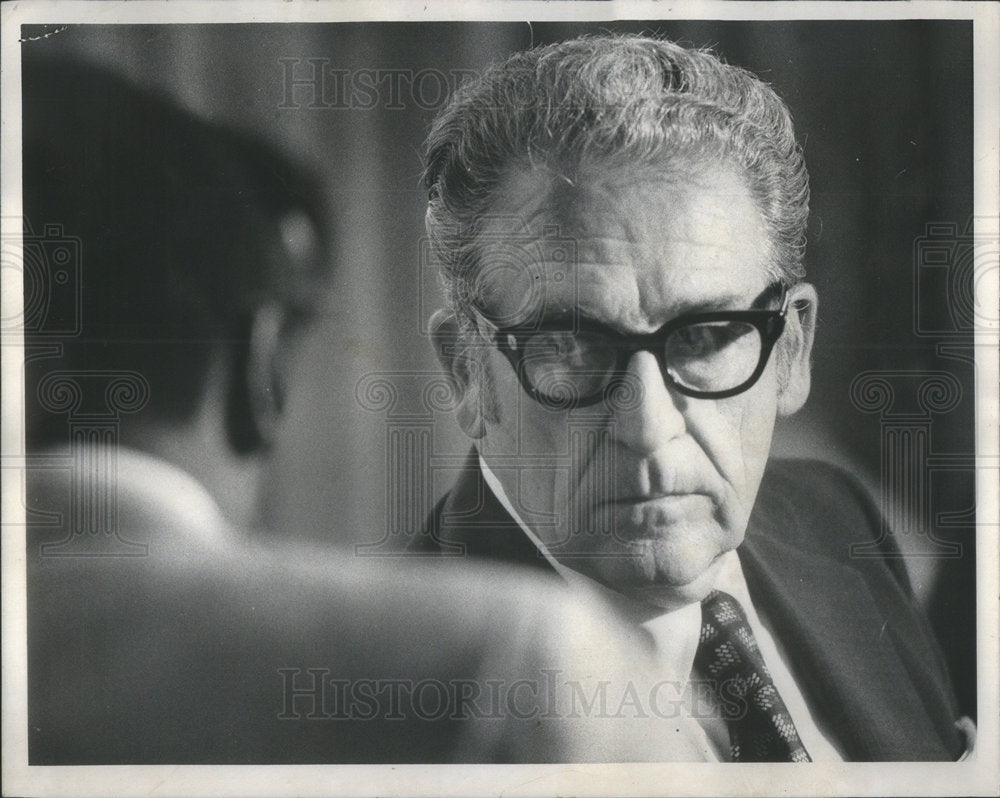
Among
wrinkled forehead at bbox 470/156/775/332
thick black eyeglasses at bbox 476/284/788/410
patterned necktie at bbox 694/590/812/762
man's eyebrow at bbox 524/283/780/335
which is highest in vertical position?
wrinkled forehead at bbox 470/156/775/332

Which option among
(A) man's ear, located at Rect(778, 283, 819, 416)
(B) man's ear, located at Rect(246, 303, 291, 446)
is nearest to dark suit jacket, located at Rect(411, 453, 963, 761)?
(A) man's ear, located at Rect(778, 283, 819, 416)

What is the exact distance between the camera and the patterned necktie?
1363mm

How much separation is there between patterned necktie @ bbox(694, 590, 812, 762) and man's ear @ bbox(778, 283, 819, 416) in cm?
35

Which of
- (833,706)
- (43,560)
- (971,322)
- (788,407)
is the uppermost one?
(971,322)

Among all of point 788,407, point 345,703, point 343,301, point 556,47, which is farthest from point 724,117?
point 345,703

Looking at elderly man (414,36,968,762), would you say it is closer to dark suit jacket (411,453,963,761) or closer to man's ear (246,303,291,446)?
dark suit jacket (411,453,963,761)

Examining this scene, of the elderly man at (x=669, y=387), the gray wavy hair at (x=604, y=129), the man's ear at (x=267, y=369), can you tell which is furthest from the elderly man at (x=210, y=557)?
the gray wavy hair at (x=604, y=129)

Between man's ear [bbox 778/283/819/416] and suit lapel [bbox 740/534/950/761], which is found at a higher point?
man's ear [bbox 778/283/819/416]

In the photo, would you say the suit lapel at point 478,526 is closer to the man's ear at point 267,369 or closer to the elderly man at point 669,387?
the elderly man at point 669,387

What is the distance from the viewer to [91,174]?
138 centimetres

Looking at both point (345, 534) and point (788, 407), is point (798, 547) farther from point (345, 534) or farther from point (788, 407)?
point (345, 534)

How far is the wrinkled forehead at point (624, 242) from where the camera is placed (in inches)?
51.1

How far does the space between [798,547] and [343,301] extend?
0.88 meters

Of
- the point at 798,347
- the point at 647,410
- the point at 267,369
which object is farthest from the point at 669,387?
the point at 267,369
